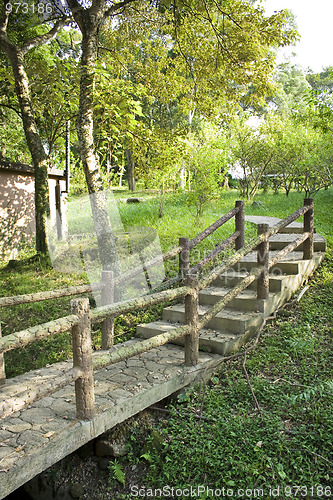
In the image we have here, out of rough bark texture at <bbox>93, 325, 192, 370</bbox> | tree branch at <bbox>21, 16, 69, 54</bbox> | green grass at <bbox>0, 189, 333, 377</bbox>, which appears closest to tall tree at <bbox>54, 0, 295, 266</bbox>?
tree branch at <bbox>21, 16, 69, 54</bbox>

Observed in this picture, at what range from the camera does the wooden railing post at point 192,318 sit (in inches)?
155

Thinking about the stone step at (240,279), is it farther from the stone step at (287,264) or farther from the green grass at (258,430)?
the green grass at (258,430)

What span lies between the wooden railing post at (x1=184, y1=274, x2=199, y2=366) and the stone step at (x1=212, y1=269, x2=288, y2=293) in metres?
1.71

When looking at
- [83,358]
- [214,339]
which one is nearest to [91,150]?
[214,339]

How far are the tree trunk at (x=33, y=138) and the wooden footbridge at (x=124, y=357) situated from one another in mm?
4178

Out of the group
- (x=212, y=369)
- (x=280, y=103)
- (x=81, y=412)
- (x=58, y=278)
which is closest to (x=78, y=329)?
(x=81, y=412)

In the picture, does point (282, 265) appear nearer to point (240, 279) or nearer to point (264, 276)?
point (240, 279)

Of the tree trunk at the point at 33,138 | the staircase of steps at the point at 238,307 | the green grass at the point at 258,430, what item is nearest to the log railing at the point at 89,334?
the staircase of steps at the point at 238,307

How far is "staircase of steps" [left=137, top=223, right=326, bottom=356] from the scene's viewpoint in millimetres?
4559

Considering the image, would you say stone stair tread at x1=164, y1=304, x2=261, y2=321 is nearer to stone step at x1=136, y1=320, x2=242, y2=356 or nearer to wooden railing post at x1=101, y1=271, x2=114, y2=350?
stone step at x1=136, y1=320, x2=242, y2=356

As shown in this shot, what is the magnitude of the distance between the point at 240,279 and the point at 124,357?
9.01 ft

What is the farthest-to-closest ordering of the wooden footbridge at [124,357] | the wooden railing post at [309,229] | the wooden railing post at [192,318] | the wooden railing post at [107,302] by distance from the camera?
the wooden railing post at [309,229] < the wooden railing post at [107,302] < the wooden railing post at [192,318] < the wooden footbridge at [124,357]

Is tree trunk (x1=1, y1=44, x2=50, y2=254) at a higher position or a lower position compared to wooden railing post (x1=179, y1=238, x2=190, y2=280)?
higher

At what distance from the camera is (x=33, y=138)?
27.4 ft
